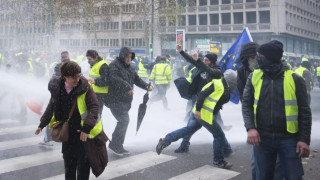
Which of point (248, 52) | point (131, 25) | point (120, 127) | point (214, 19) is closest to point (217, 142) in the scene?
point (248, 52)

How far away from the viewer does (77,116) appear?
13.1 ft

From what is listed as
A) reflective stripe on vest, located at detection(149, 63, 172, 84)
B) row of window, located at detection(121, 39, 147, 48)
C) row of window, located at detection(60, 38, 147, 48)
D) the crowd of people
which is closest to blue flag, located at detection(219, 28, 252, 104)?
the crowd of people

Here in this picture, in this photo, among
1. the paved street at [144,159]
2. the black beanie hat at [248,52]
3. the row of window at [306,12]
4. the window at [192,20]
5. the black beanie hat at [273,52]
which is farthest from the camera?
the window at [192,20]

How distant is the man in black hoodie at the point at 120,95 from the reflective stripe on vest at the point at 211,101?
1.36 metres

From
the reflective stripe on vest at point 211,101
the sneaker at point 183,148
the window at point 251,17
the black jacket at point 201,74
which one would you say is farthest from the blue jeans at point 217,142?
the window at point 251,17

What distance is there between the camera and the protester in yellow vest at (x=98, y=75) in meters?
6.57

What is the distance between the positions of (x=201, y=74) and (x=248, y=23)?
5027 centimetres

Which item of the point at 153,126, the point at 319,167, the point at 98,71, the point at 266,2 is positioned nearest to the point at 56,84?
the point at 98,71

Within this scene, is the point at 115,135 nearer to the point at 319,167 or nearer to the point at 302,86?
the point at 319,167

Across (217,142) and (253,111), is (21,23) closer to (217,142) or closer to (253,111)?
(217,142)

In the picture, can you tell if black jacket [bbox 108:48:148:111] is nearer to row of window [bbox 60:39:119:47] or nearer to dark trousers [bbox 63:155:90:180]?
dark trousers [bbox 63:155:90:180]

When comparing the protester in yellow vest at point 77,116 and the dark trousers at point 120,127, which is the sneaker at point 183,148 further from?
the protester in yellow vest at point 77,116

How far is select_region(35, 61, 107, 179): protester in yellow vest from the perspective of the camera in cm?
386

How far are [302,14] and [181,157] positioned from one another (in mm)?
60901
